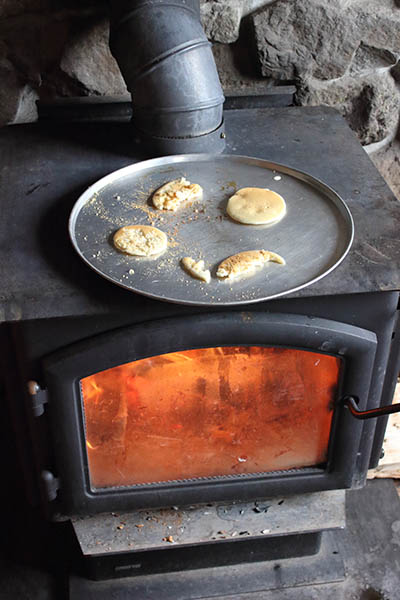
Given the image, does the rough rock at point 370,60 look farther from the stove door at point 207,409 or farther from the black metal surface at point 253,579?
the black metal surface at point 253,579

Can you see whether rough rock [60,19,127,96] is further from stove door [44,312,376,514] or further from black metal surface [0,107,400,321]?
stove door [44,312,376,514]

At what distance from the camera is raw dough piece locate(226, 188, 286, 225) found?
46.8 inches

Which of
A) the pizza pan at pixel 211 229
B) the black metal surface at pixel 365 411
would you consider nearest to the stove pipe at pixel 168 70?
the pizza pan at pixel 211 229

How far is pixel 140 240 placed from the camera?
1.13 m

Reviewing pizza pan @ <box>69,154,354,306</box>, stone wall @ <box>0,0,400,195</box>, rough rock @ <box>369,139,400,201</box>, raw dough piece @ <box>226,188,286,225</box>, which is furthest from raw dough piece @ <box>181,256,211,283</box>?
rough rock @ <box>369,139,400,201</box>

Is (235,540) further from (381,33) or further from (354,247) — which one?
(381,33)

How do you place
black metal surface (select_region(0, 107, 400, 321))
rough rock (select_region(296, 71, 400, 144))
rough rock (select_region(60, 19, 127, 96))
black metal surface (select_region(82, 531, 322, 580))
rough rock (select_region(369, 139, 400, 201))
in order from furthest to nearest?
rough rock (select_region(369, 139, 400, 201))
rough rock (select_region(296, 71, 400, 144))
rough rock (select_region(60, 19, 127, 96))
black metal surface (select_region(82, 531, 322, 580))
black metal surface (select_region(0, 107, 400, 321))

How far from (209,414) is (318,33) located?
902 mm

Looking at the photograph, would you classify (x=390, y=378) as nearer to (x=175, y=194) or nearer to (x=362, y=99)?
(x=175, y=194)

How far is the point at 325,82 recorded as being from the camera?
1655 mm

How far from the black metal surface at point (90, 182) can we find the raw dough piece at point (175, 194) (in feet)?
0.49

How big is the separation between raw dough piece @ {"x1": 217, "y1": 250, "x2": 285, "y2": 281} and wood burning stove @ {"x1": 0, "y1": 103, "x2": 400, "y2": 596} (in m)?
0.06

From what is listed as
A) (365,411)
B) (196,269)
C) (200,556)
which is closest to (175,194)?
(196,269)

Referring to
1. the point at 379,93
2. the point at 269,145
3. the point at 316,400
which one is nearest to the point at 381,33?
the point at 379,93
